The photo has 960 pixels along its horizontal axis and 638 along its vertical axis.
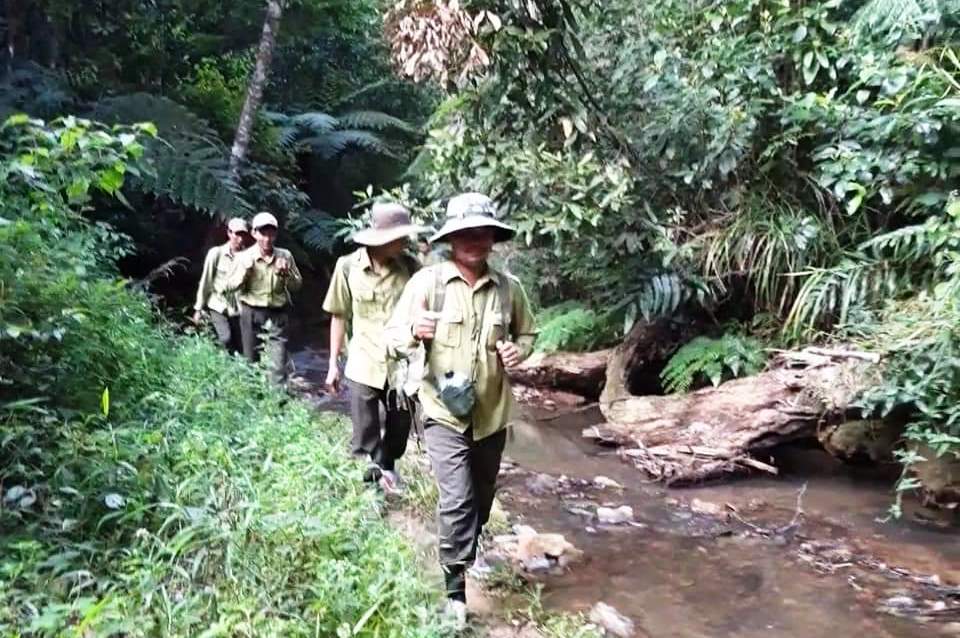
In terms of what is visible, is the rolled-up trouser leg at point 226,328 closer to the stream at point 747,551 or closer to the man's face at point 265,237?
the man's face at point 265,237

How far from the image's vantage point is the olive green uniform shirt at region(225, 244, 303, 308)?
6.34m

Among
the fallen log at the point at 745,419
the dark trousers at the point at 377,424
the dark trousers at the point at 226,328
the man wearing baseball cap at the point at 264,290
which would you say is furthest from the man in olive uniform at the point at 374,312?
the fallen log at the point at 745,419

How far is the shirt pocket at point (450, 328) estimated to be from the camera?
3387 mm

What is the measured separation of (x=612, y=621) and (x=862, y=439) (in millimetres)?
3409

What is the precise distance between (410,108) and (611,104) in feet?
30.4

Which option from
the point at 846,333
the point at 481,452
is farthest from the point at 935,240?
the point at 481,452

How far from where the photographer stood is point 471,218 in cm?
330

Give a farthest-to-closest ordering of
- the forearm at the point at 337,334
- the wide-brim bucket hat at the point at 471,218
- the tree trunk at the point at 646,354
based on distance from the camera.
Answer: the tree trunk at the point at 646,354 < the forearm at the point at 337,334 < the wide-brim bucket hat at the point at 471,218

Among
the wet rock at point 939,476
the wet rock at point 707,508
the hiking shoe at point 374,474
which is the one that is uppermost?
the wet rock at point 939,476

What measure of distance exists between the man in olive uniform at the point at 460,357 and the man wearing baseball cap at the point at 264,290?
3049mm

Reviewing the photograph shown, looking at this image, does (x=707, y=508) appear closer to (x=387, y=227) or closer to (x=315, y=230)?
(x=387, y=227)

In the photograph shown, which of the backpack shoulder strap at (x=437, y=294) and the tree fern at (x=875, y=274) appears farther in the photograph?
the tree fern at (x=875, y=274)

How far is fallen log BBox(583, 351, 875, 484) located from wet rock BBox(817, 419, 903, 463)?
0.55 feet

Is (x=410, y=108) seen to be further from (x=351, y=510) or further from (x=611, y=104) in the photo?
(x=351, y=510)
